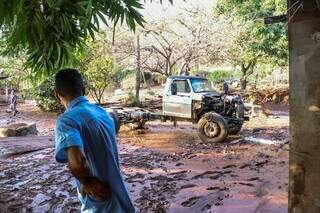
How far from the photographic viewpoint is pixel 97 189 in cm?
242

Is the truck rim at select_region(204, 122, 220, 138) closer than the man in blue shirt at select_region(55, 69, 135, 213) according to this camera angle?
No

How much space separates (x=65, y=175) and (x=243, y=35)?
1490cm

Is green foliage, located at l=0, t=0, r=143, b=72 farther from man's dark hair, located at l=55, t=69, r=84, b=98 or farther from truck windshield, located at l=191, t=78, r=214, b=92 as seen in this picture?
truck windshield, located at l=191, t=78, r=214, b=92

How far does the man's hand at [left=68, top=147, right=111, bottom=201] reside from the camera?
226 centimetres

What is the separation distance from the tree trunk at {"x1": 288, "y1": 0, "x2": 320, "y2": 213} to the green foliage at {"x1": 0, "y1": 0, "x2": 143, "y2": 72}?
4.87 ft

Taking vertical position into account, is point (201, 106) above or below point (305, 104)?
below

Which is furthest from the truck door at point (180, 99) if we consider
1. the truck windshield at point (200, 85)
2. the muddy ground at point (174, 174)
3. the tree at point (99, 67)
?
the tree at point (99, 67)

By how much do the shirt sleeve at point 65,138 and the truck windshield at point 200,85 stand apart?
36.8 ft

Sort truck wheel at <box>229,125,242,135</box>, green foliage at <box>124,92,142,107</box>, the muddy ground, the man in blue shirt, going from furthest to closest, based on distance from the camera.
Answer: green foliage at <box>124,92,142,107</box> < truck wheel at <box>229,125,242,135</box> < the muddy ground < the man in blue shirt

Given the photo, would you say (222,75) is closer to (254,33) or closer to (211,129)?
(254,33)

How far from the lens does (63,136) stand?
228cm

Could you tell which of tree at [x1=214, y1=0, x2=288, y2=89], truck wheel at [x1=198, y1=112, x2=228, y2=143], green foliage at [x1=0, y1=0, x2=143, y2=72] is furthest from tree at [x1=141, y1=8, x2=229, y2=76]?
green foliage at [x1=0, y1=0, x2=143, y2=72]

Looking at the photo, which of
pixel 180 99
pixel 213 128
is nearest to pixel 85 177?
pixel 213 128

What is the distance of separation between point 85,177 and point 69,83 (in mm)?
558
